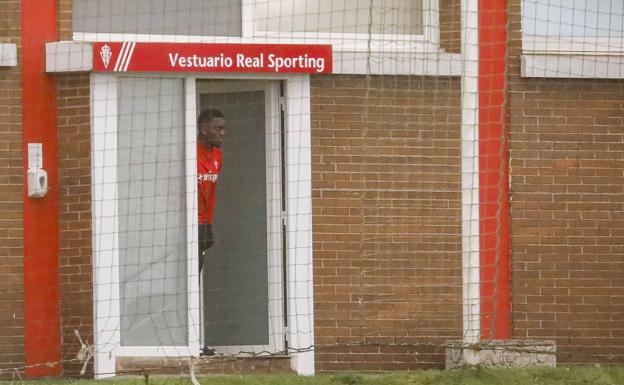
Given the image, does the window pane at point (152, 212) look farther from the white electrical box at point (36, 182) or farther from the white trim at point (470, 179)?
the white trim at point (470, 179)

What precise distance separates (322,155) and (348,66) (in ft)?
2.40

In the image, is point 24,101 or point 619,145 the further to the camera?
point 619,145

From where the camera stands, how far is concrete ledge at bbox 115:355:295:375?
12.2 metres

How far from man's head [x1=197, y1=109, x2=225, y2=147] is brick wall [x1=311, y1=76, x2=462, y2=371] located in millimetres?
765

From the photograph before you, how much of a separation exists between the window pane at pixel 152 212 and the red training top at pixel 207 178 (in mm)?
167

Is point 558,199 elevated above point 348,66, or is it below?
below

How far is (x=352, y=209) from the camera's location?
12.8 m

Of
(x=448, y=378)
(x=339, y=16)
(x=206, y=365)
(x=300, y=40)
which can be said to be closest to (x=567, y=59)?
(x=339, y=16)

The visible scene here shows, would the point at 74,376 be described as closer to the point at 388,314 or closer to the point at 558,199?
the point at 388,314

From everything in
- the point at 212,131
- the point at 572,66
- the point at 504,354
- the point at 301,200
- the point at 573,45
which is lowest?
the point at 504,354

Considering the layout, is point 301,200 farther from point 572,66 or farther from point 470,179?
point 572,66

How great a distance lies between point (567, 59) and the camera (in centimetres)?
1302

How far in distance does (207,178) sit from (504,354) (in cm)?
281

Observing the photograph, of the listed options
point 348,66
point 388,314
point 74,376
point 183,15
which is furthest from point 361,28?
point 74,376
